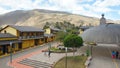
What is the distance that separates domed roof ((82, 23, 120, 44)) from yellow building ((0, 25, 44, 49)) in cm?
2159

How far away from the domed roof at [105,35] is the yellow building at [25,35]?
21588mm

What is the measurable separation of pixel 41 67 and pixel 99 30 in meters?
14.3

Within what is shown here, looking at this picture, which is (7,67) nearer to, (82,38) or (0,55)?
(0,55)

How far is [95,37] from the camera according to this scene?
34.6 m

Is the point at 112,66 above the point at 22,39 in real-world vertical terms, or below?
below

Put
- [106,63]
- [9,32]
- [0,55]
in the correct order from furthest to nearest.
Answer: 1. [9,32]
2. [0,55]
3. [106,63]

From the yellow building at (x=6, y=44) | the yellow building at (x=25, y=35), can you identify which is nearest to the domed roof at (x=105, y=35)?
the yellow building at (x=6, y=44)

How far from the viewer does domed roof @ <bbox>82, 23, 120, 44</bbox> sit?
33.2 meters

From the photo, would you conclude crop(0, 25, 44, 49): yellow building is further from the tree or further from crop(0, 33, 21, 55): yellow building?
the tree

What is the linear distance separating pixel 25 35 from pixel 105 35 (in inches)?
1107

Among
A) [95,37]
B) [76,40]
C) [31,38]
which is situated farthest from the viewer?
[31,38]

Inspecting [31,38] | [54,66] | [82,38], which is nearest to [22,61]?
[54,66]

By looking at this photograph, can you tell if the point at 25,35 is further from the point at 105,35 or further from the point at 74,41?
the point at 105,35

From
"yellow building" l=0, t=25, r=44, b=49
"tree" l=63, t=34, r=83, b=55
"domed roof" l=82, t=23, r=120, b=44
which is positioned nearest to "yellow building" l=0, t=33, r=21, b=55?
"yellow building" l=0, t=25, r=44, b=49
